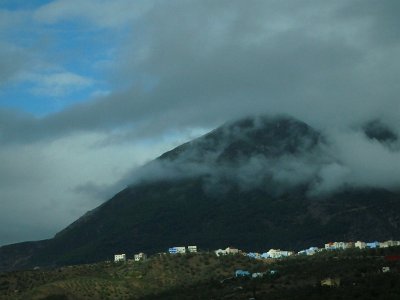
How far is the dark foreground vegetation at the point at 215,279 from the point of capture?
97.5 metres

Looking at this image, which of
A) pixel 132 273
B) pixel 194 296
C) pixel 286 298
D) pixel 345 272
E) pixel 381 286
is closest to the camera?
pixel 381 286

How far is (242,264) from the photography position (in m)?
176

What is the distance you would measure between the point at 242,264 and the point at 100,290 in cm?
3978

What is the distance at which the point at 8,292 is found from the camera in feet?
523

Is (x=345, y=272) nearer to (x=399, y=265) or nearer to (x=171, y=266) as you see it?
(x=399, y=265)

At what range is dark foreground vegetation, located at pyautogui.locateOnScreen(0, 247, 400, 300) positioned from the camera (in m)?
97.5

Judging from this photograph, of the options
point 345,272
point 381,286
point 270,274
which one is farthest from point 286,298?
point 270,274

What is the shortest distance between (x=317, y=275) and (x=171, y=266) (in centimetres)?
6512

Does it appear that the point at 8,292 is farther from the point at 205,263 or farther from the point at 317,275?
the point at 317,275

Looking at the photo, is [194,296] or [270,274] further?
[270,274]

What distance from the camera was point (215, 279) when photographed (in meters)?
152

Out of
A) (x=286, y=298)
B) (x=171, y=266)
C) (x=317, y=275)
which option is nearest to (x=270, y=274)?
(x=317, y=275)

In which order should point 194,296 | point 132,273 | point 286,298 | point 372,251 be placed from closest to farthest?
point 286,298
point 194,296
point 372,251
point 132,273

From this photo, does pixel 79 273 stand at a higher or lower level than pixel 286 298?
higher
